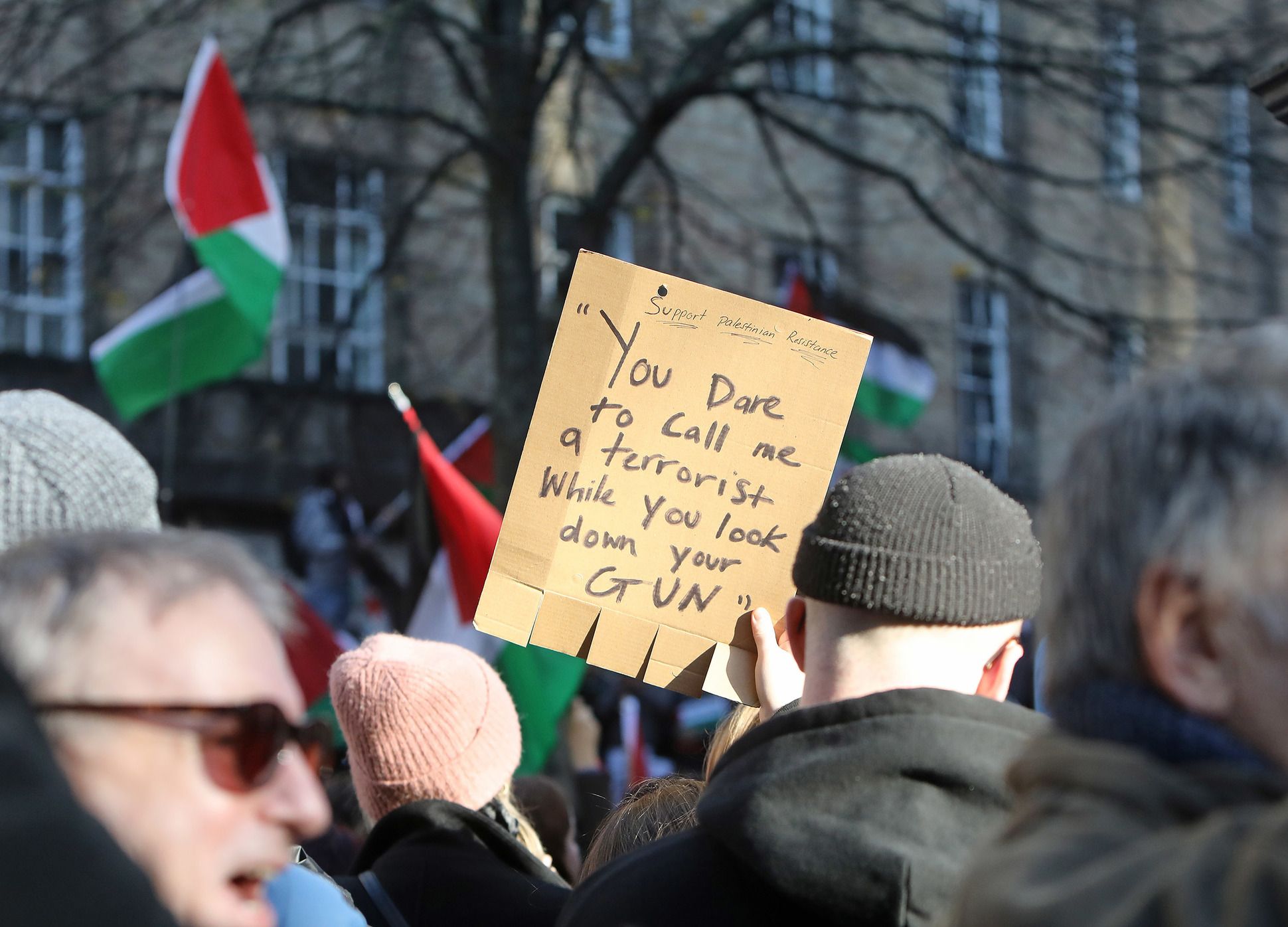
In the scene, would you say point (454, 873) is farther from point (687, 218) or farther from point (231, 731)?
point (687, 218)

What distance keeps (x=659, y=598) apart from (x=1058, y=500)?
1180 millimetres

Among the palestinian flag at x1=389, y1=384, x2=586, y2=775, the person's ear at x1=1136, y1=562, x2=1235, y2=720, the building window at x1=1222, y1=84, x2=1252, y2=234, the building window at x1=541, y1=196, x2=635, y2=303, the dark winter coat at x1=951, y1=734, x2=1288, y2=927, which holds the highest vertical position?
the building window at x1=1222, y1=84, x2=1252, y2=234

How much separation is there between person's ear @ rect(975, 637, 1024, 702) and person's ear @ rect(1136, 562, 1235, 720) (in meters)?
0.71

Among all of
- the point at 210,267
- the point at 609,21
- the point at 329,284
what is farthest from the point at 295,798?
the point at 329,284

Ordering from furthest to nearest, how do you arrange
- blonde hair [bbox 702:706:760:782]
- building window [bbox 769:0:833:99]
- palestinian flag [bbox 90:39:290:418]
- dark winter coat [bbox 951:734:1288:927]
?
building window [bbox 769:0:833:99] → palestinian flag [bbox 90:39:290:418] → blonde hair [bbox 702:706:760:782] → dark winter coat [bbox 951:734:1288:927]

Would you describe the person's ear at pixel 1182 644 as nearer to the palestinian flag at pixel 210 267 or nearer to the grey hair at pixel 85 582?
the grey hair at pixel 85 582

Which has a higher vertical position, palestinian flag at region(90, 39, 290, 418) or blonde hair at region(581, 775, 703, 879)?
palestinian flag at region(90, 39, 290, 418)

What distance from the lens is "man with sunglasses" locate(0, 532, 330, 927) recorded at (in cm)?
128

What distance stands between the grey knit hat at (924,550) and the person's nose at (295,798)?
0.67 meters

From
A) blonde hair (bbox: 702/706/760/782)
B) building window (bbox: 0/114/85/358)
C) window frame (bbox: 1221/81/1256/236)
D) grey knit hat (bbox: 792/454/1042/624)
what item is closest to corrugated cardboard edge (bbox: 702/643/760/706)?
blonde hair (bbox: 702/706/760/782)

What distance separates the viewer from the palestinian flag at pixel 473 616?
575 centimetres

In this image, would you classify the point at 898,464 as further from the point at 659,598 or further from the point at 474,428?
the point at 474,428

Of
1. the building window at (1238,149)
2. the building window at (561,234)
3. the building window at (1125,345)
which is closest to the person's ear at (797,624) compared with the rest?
the building window at (1238,149)

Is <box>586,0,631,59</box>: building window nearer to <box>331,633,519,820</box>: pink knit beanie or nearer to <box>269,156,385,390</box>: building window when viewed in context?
<box>269,156,385,390</box>: building window
